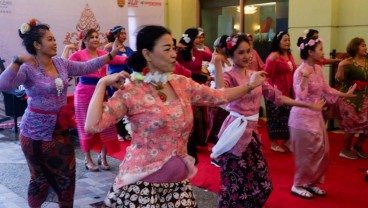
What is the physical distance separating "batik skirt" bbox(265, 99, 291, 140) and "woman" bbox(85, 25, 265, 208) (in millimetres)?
3518

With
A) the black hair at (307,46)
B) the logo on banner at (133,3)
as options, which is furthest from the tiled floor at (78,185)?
the logo on banner at (133,3)

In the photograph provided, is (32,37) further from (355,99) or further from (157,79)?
(355,99)

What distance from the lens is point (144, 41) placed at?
90.2 inches

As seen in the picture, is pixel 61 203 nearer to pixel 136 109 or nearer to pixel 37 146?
pixel 37 146

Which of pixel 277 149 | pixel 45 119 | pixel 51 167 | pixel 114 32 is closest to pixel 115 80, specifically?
pixel 45 119

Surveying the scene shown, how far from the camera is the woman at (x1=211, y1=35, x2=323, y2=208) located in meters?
3.23

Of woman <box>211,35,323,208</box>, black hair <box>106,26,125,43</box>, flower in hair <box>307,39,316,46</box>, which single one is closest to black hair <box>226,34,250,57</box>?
woman <box>211,35,323,208</box>

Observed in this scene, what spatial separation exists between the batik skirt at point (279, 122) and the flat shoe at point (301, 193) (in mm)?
1642

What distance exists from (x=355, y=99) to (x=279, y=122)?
93cm

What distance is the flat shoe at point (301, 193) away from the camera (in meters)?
3.98

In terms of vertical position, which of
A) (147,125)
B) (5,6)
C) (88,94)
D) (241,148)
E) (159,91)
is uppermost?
(5,6)

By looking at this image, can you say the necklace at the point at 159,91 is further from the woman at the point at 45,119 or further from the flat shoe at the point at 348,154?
the flat shoe at the point at 348,154

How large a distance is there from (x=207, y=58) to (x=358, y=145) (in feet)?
6.91

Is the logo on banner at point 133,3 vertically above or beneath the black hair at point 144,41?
above
